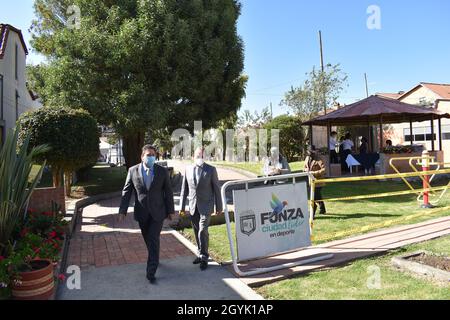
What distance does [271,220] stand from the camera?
536 cm

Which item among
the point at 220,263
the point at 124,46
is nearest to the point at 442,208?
the point at 220,263

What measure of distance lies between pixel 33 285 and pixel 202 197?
229 centimetres

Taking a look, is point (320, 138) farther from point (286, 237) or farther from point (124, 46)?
point (286, 237)

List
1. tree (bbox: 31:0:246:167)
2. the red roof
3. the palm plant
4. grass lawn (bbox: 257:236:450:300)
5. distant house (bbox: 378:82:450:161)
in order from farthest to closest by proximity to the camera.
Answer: distant house (bbox: 378:82:450:161) → the red roof → tree (bbox: 31:0:246:167) → the palm plant → grass lawn (bbox: 257:236:450:300)

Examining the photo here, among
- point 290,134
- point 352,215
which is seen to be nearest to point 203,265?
point 352,215

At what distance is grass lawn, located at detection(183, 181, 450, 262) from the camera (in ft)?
22.6

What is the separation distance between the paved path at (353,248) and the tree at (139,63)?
8.48 meters

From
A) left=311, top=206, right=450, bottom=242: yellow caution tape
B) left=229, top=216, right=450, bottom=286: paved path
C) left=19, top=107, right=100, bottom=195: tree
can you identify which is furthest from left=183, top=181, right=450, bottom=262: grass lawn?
left=19, top=107, right=100, bottom=195: tree

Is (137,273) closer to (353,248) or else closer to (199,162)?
(199,162)

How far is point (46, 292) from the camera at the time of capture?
4.16m

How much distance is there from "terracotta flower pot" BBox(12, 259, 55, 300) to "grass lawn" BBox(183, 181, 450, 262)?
8.16ft

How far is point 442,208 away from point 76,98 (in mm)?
11586

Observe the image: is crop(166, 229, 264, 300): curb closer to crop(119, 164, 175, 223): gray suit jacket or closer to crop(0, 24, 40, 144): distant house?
crop(119, 164, 175, 223): gray suit jacket

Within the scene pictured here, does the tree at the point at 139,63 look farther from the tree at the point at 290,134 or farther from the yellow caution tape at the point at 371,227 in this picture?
the tree at the point at 290,134
